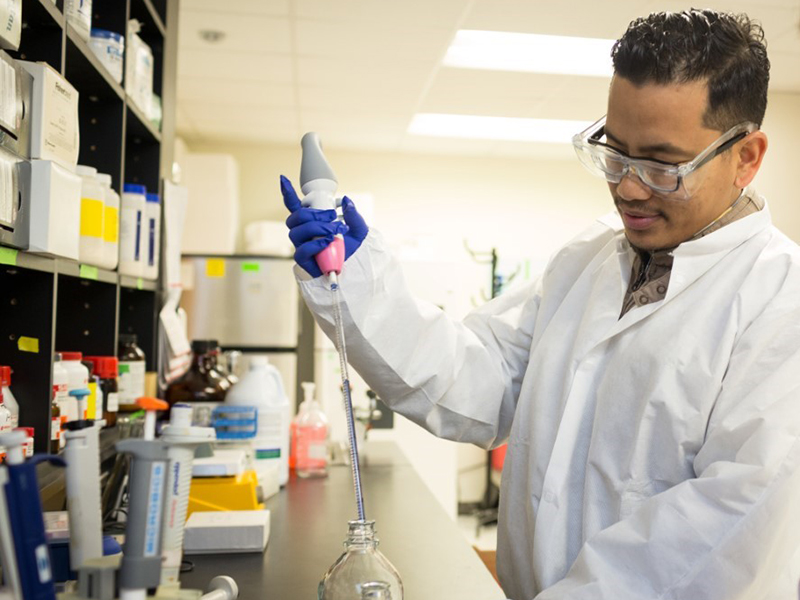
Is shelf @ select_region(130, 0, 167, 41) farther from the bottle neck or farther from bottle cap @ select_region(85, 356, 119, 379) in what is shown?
the bottle neck

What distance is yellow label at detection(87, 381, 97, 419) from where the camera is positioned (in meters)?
1.69

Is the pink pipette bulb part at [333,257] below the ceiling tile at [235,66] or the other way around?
below

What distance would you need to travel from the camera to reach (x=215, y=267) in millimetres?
4859

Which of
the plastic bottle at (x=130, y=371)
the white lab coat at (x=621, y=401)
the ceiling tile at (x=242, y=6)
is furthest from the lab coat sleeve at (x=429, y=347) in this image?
the ceiling tile at (x=242, y=6)

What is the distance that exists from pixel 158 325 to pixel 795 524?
1832mm

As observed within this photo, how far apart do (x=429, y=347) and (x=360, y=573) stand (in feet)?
1.62

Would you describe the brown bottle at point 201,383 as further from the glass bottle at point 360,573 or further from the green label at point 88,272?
the glass bottle at point 360,573

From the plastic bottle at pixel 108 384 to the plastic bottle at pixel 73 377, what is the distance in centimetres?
14

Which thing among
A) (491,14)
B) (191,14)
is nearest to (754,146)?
(491,14)

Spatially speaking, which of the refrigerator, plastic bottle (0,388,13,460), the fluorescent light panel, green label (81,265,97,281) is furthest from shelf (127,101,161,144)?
the fluorescent light panel

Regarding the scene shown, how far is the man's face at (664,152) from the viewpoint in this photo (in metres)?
1.16

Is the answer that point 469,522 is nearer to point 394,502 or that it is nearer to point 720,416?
point 394,502

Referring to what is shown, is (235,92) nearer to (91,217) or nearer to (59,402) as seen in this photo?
(91,217)

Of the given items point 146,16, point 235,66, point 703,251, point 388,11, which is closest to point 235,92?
point 235,66
